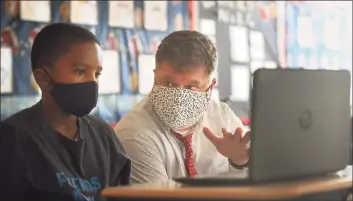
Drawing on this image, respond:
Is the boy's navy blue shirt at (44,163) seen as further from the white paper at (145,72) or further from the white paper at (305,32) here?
the white paper at (305,32)

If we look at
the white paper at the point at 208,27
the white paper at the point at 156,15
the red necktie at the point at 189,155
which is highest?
the white paper at the point at 156,15

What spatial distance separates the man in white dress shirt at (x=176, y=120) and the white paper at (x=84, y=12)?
1.48 m

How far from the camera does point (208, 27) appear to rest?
4.52m

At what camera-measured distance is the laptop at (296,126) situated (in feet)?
4.49

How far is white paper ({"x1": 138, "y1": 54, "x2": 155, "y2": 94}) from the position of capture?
4.00 meters

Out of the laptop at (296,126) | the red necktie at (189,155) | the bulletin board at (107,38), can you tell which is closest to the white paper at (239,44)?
the bulletin board at (107,38)

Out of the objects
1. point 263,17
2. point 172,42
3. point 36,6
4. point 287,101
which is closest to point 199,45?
point 172,42

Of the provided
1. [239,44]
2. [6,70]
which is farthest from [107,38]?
[239,44]

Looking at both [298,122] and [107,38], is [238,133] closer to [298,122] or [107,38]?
[298,122]

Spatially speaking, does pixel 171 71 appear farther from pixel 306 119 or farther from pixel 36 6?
pixel 36 6

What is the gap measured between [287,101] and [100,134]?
76 cm

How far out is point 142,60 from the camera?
4.01 meters

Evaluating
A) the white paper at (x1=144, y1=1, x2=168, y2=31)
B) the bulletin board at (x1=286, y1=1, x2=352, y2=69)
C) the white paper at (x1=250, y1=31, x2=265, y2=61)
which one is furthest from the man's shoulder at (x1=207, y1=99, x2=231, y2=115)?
the bulletin board at (x1=286, y1=1, x2=352, y2=69)

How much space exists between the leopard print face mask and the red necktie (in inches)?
1.8
